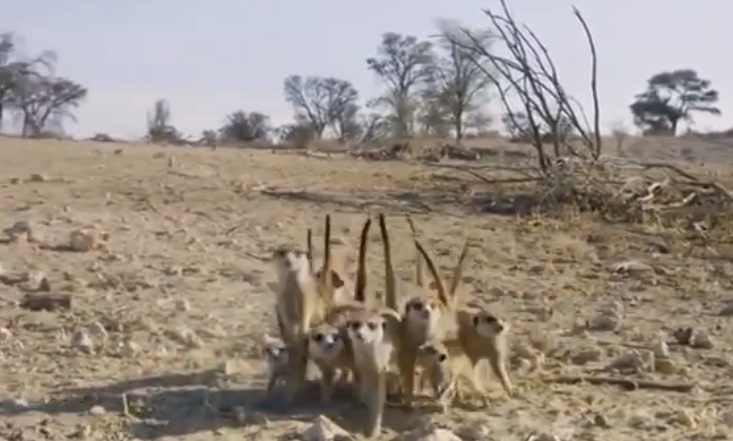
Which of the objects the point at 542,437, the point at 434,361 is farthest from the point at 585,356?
the point at 542,437

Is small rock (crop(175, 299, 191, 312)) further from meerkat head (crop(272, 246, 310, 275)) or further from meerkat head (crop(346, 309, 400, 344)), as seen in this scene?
meerkat head (crop(346, 309, 400, 344))

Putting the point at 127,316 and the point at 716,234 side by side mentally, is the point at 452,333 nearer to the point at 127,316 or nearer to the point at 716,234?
the point at 127,316

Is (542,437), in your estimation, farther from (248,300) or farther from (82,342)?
(248,300)

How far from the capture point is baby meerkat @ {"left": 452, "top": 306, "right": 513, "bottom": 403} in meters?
6.02

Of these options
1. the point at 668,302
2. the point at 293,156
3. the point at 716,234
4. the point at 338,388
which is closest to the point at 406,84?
the point at 293,156

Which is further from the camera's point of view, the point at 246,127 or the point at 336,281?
the point at 246,127

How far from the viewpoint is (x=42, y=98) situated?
123ft

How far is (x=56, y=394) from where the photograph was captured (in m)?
6.02

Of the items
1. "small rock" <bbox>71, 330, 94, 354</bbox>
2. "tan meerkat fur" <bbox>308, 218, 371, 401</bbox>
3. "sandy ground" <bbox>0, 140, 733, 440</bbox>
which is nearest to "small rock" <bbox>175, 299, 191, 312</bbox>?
"sandy ground" <bbox>0, 140, 733, 440</bbox>

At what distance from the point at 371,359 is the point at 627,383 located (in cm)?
133

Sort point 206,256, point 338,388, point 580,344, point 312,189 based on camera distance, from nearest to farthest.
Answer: point 338,388 → point 580,344 → point 206,256 → point 312,189

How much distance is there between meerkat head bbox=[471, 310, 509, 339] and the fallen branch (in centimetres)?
48

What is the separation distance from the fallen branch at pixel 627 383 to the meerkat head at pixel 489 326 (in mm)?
480

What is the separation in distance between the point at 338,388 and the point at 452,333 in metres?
0.58
